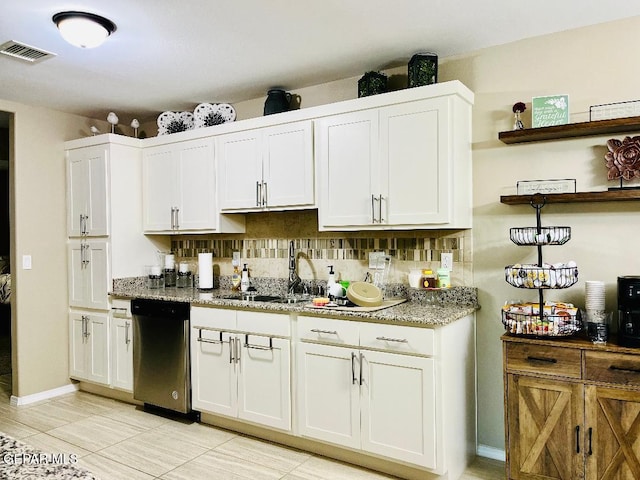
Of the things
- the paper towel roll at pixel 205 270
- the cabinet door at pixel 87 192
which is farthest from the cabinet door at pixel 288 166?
the cabinet door at pixel 87 192

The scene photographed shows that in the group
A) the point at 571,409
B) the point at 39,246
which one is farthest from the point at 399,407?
the point at 39,246

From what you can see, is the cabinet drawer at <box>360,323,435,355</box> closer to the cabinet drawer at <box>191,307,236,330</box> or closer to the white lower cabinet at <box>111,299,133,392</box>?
the cabinet drawer at <box>191,307,236,330</box>

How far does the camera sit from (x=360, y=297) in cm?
294

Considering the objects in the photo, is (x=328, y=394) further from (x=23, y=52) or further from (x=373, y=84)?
(x=23, y=52)

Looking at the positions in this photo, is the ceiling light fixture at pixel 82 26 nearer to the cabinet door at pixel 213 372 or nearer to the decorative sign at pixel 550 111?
the cabinet door at pixel 213 372

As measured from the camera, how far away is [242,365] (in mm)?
3234

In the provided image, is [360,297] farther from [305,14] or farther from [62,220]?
[62,220]

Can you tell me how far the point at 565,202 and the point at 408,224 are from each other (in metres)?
0.87

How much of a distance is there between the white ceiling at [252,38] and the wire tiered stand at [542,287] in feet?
3.55

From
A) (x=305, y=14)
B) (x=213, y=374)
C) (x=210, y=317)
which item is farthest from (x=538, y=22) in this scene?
(x=213, y=374)

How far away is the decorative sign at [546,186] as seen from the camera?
2666 mm

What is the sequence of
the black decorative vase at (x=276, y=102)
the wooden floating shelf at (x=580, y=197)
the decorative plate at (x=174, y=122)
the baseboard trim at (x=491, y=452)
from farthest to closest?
the decorative plate at (x=174, y=122)
the black decorative vase at (x=276, y=102)
the baseboard trim at (x=491, y=452)
the wooden floating shelf at (x=580, y=197)

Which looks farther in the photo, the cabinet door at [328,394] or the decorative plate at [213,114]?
the decorative plate at [213,114]

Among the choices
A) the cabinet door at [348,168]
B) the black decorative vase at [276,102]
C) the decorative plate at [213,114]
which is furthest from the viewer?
the decorative plate at [213,114]
